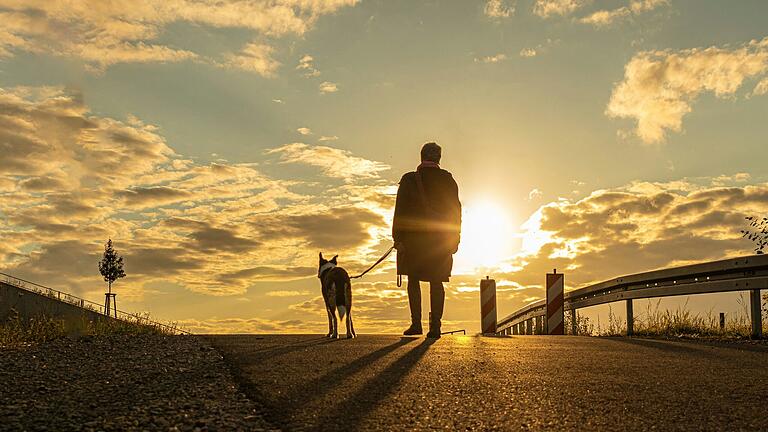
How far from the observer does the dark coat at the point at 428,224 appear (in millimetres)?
12234

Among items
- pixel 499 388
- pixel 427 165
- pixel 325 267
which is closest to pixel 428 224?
pixel 427 165

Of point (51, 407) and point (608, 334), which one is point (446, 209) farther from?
point (51, 407)

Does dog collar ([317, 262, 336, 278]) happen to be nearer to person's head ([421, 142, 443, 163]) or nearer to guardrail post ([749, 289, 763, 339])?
person's head ([421, 142, 443, 163])

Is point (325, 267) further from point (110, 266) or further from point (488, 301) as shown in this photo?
point (110, 266)

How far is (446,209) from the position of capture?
12.3 meters

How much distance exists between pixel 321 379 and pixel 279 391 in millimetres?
621

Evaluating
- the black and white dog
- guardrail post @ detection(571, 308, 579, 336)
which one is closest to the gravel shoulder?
the black and white dog

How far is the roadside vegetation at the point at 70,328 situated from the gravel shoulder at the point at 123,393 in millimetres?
4091

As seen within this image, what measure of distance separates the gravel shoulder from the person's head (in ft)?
17.2

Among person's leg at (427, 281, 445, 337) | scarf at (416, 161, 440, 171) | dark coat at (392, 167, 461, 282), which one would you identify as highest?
scarf at (416, 161, 440, 171)

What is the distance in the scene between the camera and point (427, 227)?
12336 mm

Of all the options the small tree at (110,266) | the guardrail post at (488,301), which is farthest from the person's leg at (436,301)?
the small tree at (110,266)

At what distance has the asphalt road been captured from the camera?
4441 mm

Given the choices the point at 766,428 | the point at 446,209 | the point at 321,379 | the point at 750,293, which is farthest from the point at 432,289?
the point at 766,428
